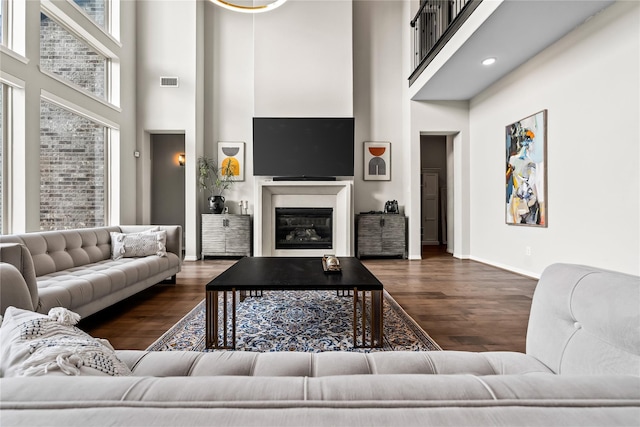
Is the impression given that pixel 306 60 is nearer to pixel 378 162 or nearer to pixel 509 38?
pixel 378 162

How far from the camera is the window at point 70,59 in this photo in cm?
383

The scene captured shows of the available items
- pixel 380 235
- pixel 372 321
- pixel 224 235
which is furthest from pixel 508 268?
pixel 224 235

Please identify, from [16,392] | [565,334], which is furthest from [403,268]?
[16,392]

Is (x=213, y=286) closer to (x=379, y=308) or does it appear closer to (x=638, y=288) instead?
(x=379, y=308)

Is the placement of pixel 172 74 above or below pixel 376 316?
above

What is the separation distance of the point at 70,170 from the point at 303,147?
3.31m

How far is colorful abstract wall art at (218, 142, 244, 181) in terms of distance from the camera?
235 inches

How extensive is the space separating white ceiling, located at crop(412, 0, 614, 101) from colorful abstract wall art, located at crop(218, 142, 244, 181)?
11.1ft

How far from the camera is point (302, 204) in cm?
564

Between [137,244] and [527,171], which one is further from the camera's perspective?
[527,171]

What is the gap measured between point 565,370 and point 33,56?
16.6ft

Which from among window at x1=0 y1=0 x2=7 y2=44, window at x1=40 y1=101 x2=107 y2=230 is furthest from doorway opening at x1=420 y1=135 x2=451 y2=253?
window at x1=0 y1=0 x2=7 y2=44

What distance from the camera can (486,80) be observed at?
4.80m

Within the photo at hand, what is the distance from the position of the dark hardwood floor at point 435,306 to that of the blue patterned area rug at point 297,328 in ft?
0.37
